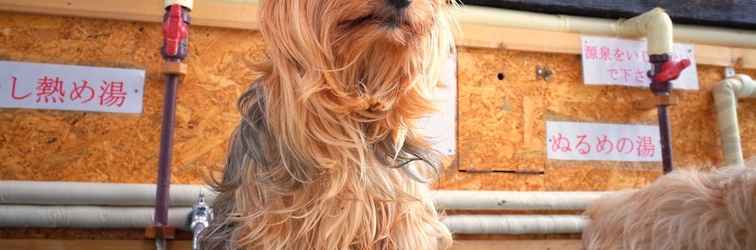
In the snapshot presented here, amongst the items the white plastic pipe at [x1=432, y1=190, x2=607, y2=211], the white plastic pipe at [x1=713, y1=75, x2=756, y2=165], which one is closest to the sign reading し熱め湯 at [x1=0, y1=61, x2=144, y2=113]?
the white plastic pipe at [x1=432, y1=190, x2=607, y2=211]

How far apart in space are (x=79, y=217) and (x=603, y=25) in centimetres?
236

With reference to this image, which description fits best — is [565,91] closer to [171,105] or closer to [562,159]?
[562,159]

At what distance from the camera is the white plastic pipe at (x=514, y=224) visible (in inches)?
102

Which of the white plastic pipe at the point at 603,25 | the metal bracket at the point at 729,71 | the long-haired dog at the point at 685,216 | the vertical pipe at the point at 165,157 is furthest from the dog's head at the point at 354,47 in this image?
the metal bracket at the point at 729,71

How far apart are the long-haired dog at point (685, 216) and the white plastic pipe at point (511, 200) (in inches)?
40.3

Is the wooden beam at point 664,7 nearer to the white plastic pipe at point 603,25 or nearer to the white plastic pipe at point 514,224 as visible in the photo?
the white plastic pipe at point 603,25

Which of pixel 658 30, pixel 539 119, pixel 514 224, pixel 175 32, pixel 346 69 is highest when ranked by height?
pixel 658 30

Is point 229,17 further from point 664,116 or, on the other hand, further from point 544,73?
point 664,116

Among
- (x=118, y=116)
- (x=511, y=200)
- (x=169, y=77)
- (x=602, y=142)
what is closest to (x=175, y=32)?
(x=169, y=77)

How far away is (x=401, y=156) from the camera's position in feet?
5.08

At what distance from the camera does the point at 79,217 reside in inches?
86.4

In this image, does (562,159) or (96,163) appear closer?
(96,163)

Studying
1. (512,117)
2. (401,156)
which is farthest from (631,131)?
(401,156)

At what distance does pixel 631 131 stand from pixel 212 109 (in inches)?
74.5
